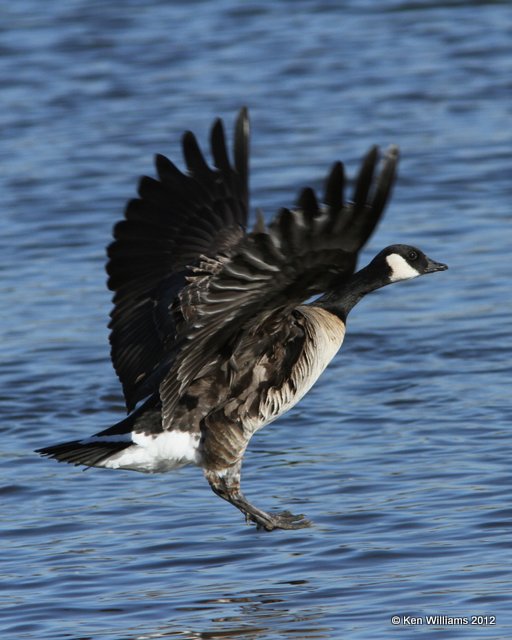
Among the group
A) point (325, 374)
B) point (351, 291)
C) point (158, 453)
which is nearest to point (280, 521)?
point (158, 453)

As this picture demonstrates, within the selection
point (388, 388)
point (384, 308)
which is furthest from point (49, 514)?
point (384, 308)

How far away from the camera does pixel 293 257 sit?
5902 millimetres

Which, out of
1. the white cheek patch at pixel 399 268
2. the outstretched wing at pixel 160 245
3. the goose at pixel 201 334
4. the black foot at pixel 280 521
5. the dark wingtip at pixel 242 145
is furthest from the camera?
the white cheek patch at pixel 399 268

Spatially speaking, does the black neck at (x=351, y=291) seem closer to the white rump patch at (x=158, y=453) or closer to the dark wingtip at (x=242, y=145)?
the dark wingtip at (x=242, y=145)

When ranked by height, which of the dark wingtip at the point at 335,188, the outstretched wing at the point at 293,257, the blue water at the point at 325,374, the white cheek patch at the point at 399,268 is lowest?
the blue water at the point at 325,374

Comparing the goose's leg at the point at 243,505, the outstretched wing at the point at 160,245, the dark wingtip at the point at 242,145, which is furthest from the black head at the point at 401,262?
the goose's leg at the point at 243,505

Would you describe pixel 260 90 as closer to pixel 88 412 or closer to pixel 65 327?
pixel 65 327

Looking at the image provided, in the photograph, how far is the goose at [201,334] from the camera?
709 centimetres

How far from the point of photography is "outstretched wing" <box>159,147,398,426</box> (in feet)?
18.2

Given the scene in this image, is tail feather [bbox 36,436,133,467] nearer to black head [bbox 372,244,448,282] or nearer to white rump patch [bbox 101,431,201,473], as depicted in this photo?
white rump patch [bbox 101,431,201,473]

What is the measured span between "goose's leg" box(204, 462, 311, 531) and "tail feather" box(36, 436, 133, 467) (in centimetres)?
55

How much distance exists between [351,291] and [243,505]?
5.10 ft

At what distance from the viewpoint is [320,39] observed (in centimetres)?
2042

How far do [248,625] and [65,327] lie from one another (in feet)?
17.2
